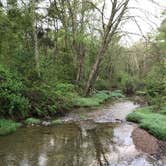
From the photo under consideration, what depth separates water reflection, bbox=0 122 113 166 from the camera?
8398 millimetres

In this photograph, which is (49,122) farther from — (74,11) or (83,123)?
(74,11)

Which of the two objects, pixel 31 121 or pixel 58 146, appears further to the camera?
pixel 31 121

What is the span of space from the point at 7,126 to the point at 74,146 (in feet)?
10.7

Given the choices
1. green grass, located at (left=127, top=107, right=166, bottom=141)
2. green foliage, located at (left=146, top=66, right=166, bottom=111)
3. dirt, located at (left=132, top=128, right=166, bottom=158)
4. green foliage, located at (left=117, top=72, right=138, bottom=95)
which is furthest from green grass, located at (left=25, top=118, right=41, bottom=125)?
green foliage, located at (left=117, top=72, right=138, bottom=95)

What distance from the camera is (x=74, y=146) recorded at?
32.7 ft

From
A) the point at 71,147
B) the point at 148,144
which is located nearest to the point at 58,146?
the point at 71,147

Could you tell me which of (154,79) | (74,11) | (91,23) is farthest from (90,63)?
(154,79)

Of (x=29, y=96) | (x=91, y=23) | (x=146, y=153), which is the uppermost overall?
(x=91, y=23)

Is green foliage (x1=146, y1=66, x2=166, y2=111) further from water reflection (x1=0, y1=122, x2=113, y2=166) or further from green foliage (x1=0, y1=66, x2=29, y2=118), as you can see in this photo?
green foliage (x1=0, y1=66, x2=29, y2=118)

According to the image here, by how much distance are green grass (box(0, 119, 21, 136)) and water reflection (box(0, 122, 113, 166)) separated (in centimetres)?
31

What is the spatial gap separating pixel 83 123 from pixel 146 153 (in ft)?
15.9

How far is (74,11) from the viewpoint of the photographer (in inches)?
977

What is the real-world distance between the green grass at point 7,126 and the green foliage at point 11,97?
24.2 inches

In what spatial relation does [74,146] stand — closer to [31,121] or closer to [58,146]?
[58,146]
